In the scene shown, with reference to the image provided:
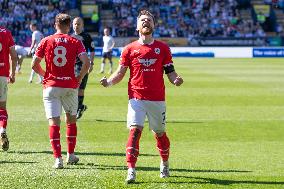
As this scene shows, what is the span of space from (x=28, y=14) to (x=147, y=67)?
52135 millimetres

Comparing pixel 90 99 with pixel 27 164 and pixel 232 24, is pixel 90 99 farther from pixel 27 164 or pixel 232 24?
pixel 232 24

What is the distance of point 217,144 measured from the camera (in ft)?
44.5

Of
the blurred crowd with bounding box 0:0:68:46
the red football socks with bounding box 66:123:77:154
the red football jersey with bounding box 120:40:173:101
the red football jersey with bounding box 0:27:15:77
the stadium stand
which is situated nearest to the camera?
the red football jersey with bounding box 120:40:173:101

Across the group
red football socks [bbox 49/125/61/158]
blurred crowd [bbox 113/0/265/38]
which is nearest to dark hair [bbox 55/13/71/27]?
red football socks [bbox 49/125/61/158]

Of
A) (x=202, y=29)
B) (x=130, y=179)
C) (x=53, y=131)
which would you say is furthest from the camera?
(x=202, y=29)

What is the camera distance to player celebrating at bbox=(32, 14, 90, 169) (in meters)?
10.6

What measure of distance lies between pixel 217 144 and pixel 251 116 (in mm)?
4959

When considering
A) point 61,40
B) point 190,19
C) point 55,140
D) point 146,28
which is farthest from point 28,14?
point 146,28

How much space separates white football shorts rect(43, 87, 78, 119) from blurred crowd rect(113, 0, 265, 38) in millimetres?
48113

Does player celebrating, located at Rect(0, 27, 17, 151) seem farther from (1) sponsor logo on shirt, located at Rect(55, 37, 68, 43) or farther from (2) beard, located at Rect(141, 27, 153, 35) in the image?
(2) beard, located at Rect(141, 27, 153, 35)

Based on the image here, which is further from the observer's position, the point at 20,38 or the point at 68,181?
the point at 20,38

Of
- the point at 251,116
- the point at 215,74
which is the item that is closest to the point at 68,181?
the point at 251,116

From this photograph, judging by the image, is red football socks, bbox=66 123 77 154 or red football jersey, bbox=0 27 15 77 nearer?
Result: red football socks, bbox=66 123 77 154

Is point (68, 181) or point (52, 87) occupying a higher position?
point (52, 87)
